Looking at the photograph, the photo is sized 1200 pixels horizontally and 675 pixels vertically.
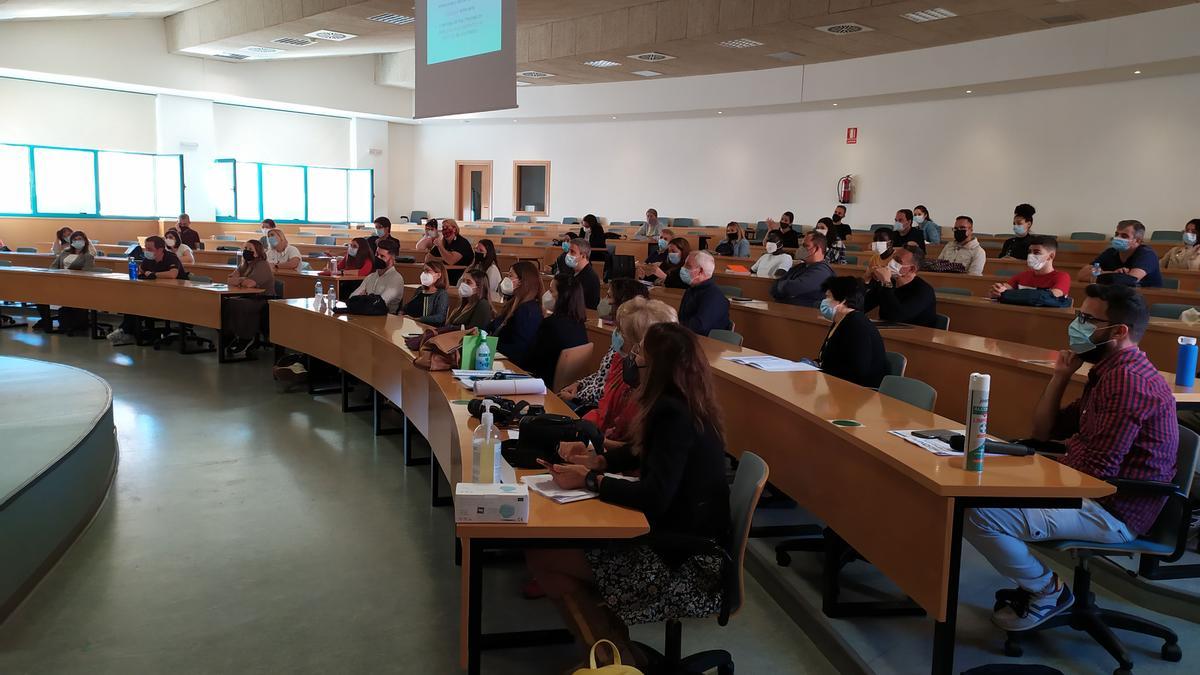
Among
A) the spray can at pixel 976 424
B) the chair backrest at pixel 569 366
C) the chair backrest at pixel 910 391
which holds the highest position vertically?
the spray can at pixel 976 424

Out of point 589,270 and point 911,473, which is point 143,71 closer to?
Answer: point 589,270

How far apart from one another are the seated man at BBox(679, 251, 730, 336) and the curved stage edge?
3.60 metres

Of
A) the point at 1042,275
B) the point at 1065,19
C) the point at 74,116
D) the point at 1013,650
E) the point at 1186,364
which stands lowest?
the point at 1013,650

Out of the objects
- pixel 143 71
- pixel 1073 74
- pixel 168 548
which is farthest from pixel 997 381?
pixel 143 71

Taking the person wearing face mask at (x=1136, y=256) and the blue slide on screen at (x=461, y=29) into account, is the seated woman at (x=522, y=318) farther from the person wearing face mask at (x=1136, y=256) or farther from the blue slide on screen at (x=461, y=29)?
the person wearing face mask at (x=1136, y=256)

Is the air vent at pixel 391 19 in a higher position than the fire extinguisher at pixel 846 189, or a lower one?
higher

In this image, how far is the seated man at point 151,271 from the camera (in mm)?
9508

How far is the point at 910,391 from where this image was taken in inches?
150

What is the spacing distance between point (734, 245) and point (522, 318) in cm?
703

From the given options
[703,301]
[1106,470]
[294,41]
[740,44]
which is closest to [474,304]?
[703,301]

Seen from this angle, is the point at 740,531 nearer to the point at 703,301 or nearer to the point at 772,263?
the point at 703,301

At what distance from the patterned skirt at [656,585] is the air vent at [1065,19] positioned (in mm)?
10751

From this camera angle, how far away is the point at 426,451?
5695 millimetres

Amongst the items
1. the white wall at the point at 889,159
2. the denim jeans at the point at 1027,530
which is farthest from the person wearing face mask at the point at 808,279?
the white wall at the point at 889,159
